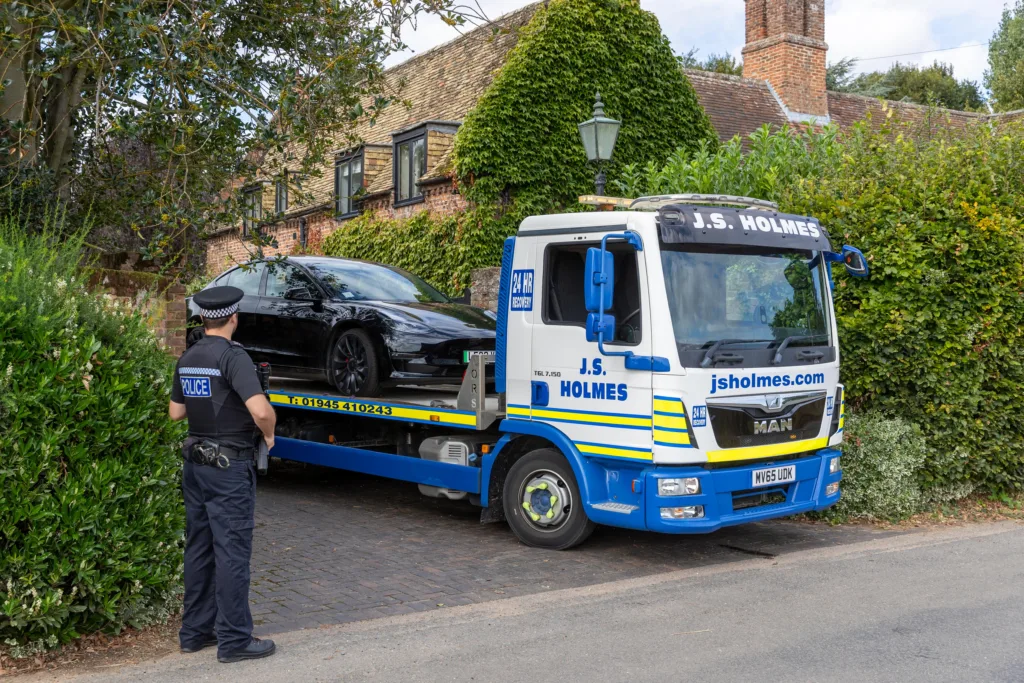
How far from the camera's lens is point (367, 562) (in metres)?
7.68

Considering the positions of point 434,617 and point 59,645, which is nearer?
point 59,645

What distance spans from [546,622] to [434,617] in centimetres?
69

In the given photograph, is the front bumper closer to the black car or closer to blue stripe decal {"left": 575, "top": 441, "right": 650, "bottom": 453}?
A: blue stripe decal {"left": 575, "top": 441, "right": 650, "bottom": 453}

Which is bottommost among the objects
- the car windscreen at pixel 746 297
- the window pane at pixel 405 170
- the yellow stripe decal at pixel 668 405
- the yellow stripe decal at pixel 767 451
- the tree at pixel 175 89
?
the yellow stripe decal at pixel 767 451

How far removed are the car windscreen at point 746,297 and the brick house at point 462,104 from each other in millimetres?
13098

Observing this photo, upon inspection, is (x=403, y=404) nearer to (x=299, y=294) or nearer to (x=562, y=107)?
(x=299, y=294)

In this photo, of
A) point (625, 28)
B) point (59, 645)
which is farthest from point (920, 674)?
point (625, 28)

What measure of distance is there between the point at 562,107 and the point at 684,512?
13.5 m

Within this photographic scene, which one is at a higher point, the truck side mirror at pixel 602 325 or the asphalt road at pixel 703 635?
the truck side mirror at pixel 602 325

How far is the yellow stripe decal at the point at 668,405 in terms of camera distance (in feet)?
23.1

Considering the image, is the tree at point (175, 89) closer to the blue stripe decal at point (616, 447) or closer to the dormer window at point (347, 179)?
the blue stripe decal at point (616, 447)

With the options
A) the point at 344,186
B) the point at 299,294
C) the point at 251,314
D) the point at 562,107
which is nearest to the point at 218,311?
the point at 299,294

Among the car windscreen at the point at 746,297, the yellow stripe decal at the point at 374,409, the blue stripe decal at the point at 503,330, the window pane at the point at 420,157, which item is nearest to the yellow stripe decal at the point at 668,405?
the car windscreen at the point at 746,297

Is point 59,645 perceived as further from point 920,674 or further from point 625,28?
point 625,28
